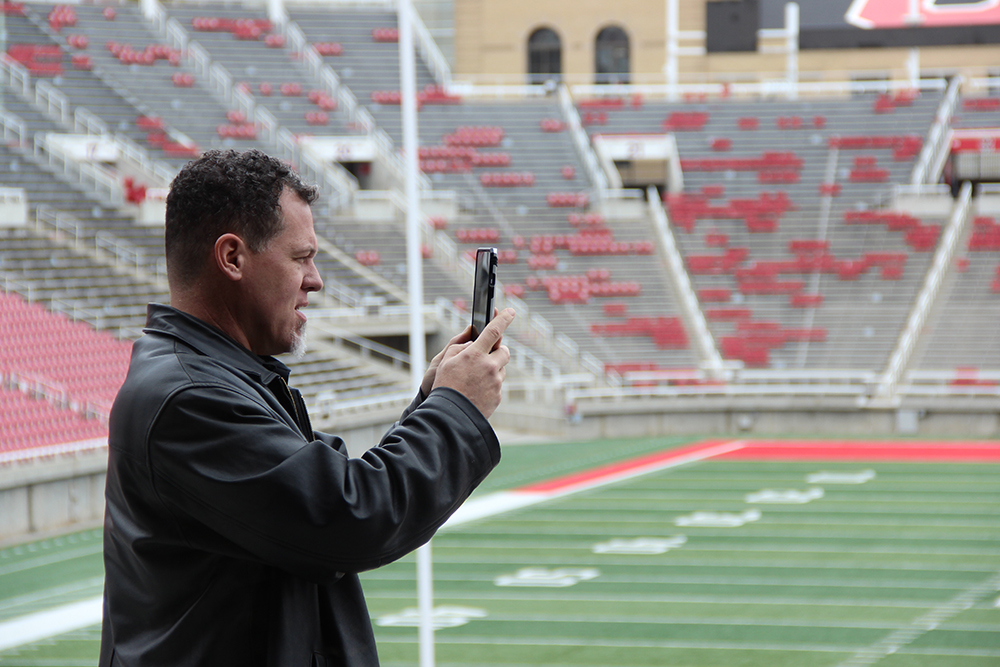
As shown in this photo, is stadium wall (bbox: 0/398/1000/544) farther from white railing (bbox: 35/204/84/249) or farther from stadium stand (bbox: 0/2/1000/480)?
white railing (bbox: 35/204/84/249)

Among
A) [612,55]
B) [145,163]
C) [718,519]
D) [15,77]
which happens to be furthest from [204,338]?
[612,55]

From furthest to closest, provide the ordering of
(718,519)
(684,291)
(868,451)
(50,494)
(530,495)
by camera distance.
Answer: (684,291) → (868,451) → (530,495) → (718,519) → (50,494)

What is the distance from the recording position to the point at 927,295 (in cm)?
2292

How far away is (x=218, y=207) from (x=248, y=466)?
0.39 m

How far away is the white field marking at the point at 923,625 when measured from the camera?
714 cm

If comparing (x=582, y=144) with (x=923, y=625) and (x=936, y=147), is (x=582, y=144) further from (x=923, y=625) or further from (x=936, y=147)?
(x=923, y=625)

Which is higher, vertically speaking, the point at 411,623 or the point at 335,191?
the point at 335,191

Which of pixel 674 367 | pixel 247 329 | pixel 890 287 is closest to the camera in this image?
pixel 247 329

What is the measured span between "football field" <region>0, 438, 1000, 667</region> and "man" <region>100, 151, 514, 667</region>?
5685mm

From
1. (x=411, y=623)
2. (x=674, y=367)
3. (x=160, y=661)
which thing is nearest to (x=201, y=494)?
(x=160, y=661)

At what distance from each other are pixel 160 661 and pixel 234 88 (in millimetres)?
29038

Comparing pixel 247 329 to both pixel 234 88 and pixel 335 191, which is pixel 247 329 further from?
pixel 234 88

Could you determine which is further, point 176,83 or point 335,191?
point 176,83

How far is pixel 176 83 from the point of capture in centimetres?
2898
